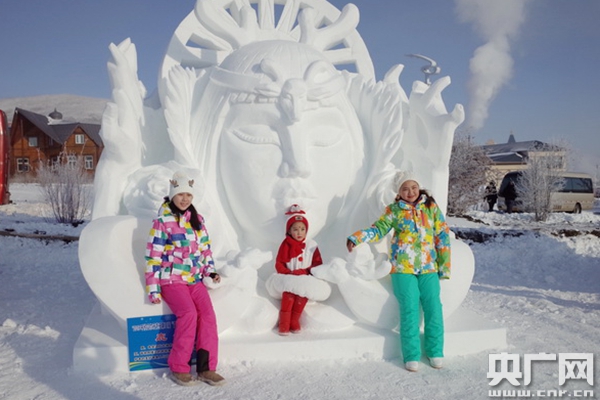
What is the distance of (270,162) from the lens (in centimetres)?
355

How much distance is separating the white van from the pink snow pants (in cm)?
1544

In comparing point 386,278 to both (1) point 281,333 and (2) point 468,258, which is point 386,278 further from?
(1) point 281,333

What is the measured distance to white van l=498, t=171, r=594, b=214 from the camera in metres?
16.6

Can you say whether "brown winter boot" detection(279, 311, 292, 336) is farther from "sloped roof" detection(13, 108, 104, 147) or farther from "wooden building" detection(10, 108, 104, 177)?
"sloped roof" detection(13, 108, 104, 147)

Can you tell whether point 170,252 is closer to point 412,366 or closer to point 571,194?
point 412,366

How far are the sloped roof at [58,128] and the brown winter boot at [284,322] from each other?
25.1 metres

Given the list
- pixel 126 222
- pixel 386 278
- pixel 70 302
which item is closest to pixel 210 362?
pixel 126 222

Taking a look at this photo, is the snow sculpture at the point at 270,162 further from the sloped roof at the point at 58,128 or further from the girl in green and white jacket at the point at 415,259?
the sloped roof at the point at 58,128

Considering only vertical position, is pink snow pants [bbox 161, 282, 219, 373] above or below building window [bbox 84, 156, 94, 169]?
below

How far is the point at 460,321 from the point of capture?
139 inches

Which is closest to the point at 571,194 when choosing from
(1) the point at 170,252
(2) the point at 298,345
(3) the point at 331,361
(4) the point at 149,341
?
(3) the point at 331,361

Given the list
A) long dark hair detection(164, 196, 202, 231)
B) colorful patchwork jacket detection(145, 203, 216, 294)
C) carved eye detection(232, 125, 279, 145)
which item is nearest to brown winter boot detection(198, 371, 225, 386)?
colorful patchwork jacket detection(145, 203, 216, 294)

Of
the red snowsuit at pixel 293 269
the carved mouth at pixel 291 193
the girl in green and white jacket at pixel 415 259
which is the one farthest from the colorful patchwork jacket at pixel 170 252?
the girl in green and white jacket at pixel 415 259

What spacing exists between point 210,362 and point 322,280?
0.94 m
